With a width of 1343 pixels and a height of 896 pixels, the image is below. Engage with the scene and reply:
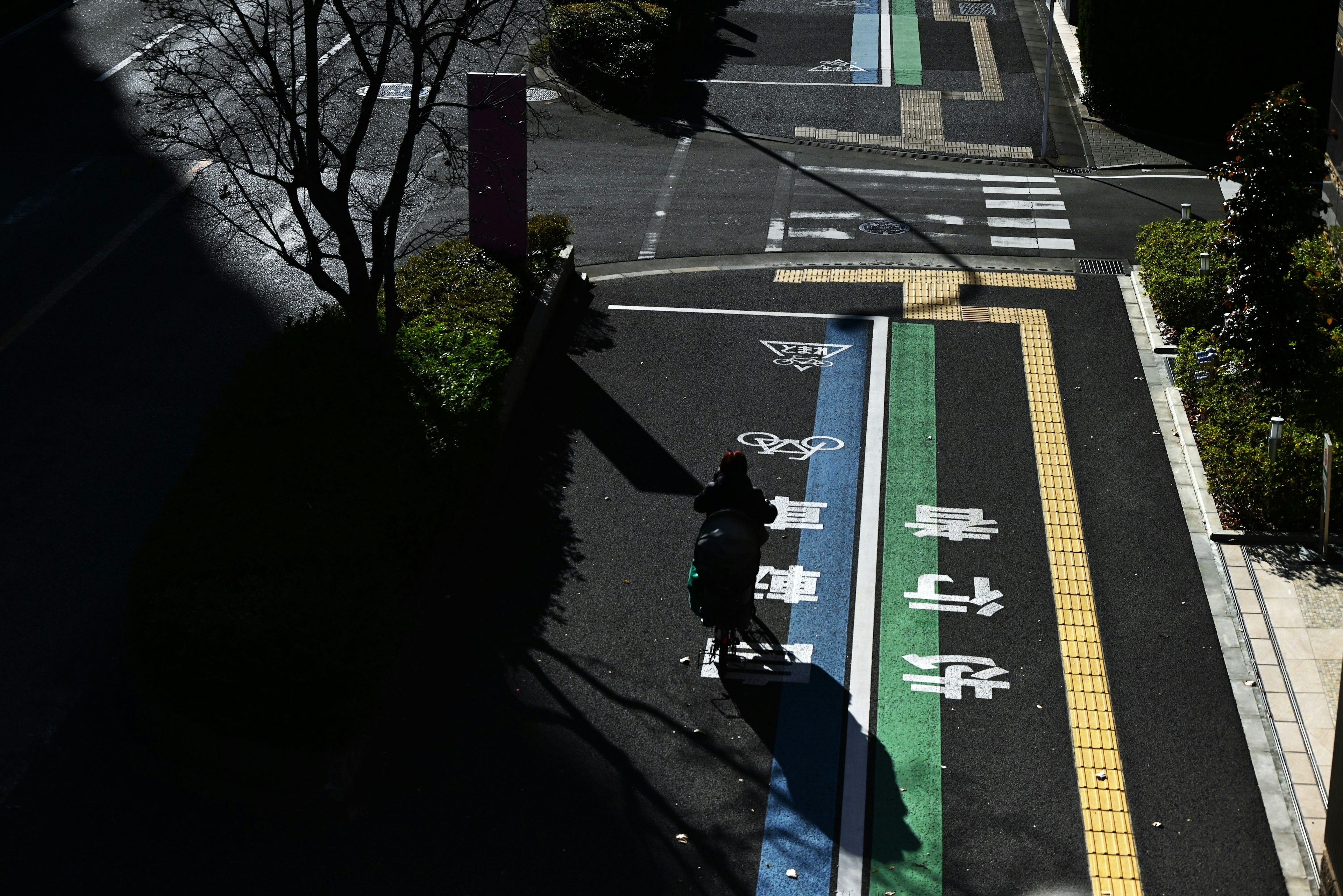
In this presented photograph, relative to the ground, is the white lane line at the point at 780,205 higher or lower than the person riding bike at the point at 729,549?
lower

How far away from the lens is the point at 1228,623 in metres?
10.5

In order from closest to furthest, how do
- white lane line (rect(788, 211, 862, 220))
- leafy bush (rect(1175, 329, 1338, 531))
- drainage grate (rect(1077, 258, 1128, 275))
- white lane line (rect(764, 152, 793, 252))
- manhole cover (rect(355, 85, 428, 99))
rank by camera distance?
leafy bush (rect(1175, 329, 1338, 531)) < drainage grate (rect(1077, 258, 1128, 275)) < white lane line (rect(764, 152, 793, 252)) < white lane line (rect(788, 211, 862, 220)) < manhole cover (rect(355, 85, 428, 99))

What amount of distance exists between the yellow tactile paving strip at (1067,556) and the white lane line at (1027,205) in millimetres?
3173

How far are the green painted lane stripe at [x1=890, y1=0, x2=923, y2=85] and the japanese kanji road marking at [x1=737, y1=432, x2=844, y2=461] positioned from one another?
1558 centimetres

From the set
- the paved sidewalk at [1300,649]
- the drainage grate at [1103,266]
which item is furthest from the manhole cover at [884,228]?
the paved sidewalk at [1300,649]

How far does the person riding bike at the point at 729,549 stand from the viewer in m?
9.40

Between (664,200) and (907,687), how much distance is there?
12.4 m

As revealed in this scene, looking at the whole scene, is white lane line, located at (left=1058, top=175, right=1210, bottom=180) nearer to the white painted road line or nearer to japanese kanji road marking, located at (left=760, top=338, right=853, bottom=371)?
the white painted road line

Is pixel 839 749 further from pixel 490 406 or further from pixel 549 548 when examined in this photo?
pixel 490 406

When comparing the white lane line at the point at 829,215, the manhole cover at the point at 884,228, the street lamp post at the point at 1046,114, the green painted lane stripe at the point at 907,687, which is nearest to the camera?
the green painted lane stripe at the point at 907,687

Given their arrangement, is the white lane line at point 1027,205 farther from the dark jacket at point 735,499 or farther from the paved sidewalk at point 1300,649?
the dark jacket at point 735,499

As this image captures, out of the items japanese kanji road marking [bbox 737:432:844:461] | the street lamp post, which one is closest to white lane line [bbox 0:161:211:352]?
japanese kanji road marking [bbox 737:432:844:461]

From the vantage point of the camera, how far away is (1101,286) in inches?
682

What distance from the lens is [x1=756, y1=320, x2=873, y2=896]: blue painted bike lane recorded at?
832 centimetres
